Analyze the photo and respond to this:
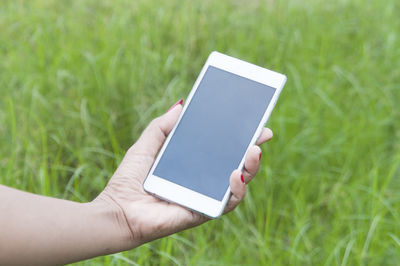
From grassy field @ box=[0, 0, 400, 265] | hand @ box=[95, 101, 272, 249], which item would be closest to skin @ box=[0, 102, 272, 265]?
hand @ box=[95, 101, 272, 249]

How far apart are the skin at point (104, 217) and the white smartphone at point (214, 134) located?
0.11ft

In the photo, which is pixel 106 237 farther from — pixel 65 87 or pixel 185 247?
pixel 65 87

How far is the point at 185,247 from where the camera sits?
1.70 m

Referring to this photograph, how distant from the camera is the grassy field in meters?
1.73

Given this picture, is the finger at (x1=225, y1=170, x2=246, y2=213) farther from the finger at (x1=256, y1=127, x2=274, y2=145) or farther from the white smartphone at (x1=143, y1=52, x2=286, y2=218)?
the finger at (x1=256, y1=127, x2=274, y2=145)

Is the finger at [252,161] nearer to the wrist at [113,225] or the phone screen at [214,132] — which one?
the phone screen at [214,132]

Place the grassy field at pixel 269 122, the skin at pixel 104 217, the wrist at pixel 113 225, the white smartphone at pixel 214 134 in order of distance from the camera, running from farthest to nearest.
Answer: the grassy field at pixel 269 122 → the white smartphone at pixel 214 134 → the wrist at pixel 113 225 → the skin at pixel 104 217

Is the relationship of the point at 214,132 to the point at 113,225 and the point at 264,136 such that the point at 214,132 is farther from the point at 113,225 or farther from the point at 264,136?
the point at 113,225

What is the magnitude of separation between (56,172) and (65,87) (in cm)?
47

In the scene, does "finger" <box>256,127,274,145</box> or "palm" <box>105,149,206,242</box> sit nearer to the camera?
"palm" <box>105,149,206,242</box>

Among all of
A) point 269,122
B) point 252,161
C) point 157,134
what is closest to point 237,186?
point 252,161

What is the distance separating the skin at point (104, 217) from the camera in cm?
107

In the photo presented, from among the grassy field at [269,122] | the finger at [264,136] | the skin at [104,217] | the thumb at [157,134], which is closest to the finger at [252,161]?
the skin at [104,217]

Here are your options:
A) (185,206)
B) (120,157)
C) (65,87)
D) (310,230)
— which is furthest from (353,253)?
(65,87)
